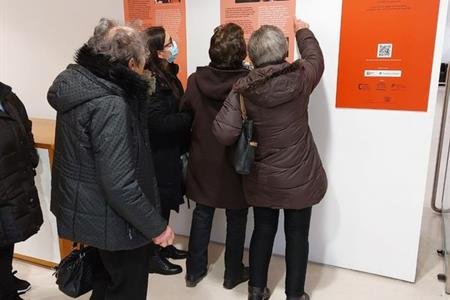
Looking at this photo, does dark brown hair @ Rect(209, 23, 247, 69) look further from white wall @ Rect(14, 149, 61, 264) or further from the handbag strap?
white wall @ Rect(14, 149, 61, 264)

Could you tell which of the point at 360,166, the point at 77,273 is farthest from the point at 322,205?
the point at 77,273

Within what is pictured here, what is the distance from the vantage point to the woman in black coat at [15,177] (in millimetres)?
1676

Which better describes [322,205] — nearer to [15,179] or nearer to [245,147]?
[245,147]

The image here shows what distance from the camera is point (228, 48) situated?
6.09 ft

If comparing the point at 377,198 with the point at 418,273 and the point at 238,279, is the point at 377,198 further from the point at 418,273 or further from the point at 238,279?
the point at 238,279

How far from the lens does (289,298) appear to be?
202cm

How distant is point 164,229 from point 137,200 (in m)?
0.17

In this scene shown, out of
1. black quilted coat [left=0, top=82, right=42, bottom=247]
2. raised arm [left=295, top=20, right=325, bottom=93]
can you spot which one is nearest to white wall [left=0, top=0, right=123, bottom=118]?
black quilted coat [left=0, top=82, right=42, bottom=247]

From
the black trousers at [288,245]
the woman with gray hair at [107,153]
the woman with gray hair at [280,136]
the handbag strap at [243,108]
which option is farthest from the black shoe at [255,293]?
the handbag strap at [243,108]

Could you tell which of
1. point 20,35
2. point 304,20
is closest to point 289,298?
point 304,20

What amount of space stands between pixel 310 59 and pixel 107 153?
977 mm

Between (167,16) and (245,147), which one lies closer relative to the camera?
(245,147)

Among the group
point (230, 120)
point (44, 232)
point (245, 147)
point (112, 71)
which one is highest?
point (112, 71)

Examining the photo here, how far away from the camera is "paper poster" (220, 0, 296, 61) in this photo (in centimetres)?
219
